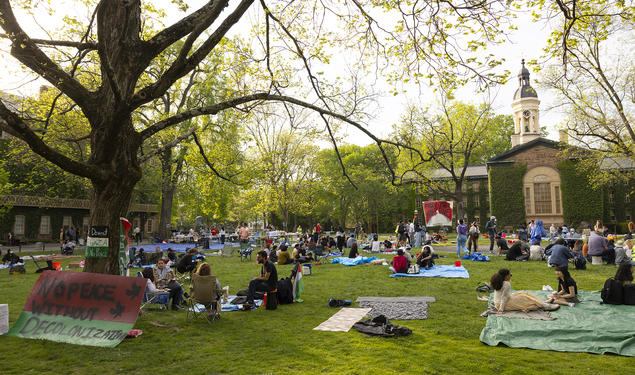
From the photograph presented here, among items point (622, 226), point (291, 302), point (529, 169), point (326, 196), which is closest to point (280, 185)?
point (326, 196)

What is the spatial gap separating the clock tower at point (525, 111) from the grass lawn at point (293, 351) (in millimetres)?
47389

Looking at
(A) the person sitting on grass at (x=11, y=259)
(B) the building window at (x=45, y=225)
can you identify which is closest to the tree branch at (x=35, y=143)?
(A) the person sitting on grass at (x=11, y=259)

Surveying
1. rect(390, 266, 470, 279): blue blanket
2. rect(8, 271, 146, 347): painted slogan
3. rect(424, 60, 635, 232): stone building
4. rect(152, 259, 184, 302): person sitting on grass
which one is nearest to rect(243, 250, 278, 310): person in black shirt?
rect(152, 259, 184, 302): person sitting on grass

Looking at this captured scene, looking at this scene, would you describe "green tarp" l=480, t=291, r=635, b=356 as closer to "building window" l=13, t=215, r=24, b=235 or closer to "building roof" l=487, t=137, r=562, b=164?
"building window" l=13, t=215, r=24, b=235

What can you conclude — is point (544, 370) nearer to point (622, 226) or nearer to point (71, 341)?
point (71, 341)

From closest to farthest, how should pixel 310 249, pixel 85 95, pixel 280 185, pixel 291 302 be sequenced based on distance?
1. pixel 85 95
2. pixel 291 302
3. pixel 310 249
4. pixel 280 185

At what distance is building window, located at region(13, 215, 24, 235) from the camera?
103ft

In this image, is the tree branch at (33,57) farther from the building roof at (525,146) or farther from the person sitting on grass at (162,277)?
the building roof at (525,146)

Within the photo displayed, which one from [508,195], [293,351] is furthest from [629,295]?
[508,195]

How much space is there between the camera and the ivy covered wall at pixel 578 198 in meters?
42.5

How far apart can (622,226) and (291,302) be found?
4947cm

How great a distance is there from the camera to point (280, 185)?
134ft

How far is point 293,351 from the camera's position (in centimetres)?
606

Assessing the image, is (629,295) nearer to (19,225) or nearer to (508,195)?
(19,225)
